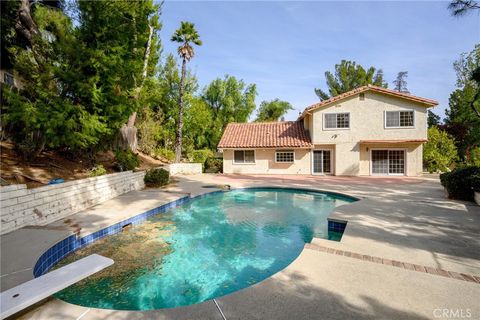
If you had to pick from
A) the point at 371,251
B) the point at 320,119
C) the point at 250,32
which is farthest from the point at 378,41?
the point at 371,251

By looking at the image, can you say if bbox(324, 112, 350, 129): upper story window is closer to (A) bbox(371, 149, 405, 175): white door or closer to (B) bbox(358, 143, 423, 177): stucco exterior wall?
(B) bbox(358, 143, 423, 177): stucco exterior wall

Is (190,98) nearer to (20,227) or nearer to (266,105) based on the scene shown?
(266,105)

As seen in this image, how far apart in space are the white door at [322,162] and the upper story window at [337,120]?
245 cm

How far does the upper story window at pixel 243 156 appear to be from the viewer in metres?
23.9

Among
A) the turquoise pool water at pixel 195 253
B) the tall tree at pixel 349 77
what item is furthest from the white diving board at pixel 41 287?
the tall tree at pixel 349 77

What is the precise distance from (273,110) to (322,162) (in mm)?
23831

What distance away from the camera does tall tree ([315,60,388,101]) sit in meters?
40.1

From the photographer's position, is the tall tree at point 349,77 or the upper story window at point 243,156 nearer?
the upper story window at point 243,156

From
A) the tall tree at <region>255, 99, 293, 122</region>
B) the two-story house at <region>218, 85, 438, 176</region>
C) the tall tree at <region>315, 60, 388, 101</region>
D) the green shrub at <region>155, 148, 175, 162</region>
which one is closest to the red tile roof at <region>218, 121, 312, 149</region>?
the two-story house at <region>218, 85, 438, 176</region>

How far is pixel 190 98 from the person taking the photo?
3198cm

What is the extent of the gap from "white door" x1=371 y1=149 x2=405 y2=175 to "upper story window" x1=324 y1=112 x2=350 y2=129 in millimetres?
3551

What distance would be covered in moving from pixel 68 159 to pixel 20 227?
6785mm

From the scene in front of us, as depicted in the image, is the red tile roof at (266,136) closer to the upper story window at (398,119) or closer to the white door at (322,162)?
the white door at (322,162)

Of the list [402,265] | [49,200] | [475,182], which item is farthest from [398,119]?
[49,200]
